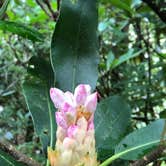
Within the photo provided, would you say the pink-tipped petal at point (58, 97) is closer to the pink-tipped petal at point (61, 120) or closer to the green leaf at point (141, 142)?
the pink-tipped petal at point (61, 120)

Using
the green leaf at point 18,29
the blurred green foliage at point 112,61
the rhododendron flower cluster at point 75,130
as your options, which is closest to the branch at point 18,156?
the rhododendron flower cluster at point 75,130

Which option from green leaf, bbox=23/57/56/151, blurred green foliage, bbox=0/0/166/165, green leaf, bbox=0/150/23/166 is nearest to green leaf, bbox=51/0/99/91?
green leaf, bbox=23/57/56/151

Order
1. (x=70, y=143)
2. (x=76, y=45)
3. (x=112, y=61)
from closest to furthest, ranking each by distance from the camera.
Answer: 1. (x=70, y=143)
2. (x=76, y=45)
3. (x=112, y=61)

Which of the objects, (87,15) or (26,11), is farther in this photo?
(26,11)

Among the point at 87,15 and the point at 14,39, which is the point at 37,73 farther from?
the point at 14,39

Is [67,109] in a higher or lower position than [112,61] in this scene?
lower

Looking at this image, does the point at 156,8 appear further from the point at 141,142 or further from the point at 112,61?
the point at 141,142

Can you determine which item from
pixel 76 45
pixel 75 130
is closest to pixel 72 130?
pixel 75 130

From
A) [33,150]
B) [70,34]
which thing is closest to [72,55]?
[70,34]
